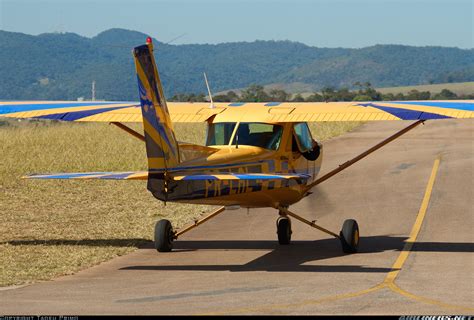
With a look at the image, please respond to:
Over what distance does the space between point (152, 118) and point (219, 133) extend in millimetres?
2461

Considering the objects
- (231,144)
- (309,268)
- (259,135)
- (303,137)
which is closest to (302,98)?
(303,137)

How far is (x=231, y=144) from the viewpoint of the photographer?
1673 cm

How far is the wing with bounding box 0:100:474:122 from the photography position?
1702 cm

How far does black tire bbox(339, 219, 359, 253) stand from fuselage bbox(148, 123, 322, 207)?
94 centimetres

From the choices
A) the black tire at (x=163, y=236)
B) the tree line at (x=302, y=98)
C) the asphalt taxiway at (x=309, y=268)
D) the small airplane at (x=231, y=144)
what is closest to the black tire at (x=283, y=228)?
the small airplane at (x=231, y=144)

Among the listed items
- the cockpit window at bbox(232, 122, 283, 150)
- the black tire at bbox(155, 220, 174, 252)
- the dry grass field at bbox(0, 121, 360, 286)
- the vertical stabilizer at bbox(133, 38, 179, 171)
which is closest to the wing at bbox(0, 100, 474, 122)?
the cockpit window at bbox(232, 122, 283, 150)

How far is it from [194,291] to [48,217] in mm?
9003

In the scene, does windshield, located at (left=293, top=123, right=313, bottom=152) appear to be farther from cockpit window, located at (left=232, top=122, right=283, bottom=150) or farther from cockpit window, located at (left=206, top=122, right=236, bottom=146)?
cockpit window, located at (left=206, top=122, right=236, bottom=146)

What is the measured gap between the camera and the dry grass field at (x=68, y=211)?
54.3 feet

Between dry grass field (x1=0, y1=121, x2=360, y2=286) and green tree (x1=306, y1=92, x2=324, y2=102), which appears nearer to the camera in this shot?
dry grass field (x1=0, y1=121, x2=360, y2=286)

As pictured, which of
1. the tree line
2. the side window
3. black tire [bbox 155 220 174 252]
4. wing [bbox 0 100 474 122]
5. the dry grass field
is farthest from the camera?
the tree line

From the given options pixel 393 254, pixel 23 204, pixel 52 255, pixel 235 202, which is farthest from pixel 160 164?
pixel 23 204

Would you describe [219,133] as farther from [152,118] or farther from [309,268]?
[309,268]

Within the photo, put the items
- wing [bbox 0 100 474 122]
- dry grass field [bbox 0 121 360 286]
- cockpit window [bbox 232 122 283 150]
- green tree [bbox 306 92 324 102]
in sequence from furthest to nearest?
green tree [bbox 306 92 324 102] → wing [bbox 0 100 474 122] → cockpit window [bbox 232 122 283 150] → dry grass field [bbox 0 121 360 286]
